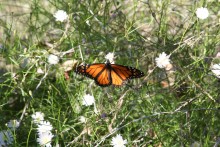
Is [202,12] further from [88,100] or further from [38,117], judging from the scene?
[38,117]

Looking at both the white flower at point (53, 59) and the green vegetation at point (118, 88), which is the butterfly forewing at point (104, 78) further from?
the white flower at point (53, 59)

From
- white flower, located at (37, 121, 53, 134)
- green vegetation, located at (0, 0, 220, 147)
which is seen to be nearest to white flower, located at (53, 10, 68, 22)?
green vegetation, located at (0, 0, 220, 147)

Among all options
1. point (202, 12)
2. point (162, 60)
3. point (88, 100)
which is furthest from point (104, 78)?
point (202, 12)

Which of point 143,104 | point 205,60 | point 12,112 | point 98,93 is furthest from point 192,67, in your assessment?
point 12,112

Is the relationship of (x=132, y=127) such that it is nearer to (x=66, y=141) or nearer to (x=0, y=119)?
(x=66, y=141)

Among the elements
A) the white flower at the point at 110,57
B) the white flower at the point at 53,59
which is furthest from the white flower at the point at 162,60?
the white flower at the point at 53,59
